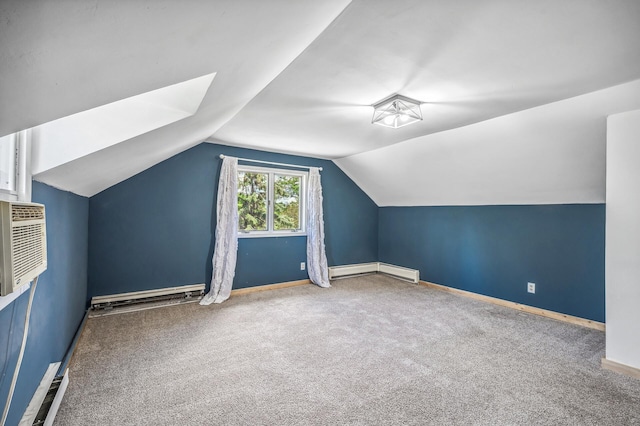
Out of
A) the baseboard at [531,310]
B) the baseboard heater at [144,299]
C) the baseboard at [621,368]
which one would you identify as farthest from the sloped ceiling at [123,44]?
the baseboard at [531,310]

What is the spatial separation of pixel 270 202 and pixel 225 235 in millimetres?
901

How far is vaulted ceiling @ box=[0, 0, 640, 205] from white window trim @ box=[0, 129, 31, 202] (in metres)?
0.07

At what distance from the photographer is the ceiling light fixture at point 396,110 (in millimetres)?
2307

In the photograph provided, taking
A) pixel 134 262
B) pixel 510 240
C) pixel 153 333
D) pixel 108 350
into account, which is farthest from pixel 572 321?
pixel 134 262

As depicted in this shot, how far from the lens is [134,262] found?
11.3 ft

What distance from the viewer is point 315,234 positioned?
4570 mm

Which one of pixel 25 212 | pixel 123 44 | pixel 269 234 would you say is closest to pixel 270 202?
pixel 269 234

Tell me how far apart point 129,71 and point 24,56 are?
0.35 m

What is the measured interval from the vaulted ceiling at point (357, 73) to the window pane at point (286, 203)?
1.06m

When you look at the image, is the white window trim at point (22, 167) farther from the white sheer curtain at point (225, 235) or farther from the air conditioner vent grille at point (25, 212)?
the white sheer curtain at point (225, 235)

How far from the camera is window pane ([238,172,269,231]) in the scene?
4.29 metres

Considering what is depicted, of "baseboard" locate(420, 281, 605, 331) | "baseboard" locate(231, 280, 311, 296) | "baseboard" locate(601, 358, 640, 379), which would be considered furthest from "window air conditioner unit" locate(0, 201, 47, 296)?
"baseboard" locate(420, 281, 605, 331)

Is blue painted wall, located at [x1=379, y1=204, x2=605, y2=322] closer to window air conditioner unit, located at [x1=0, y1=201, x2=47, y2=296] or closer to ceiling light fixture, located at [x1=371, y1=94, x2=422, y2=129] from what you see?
ceiling light fixture, located at [x1=371, y1=94, x2=422, y2=129]

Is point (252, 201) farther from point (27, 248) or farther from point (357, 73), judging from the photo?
point (27, 248)
